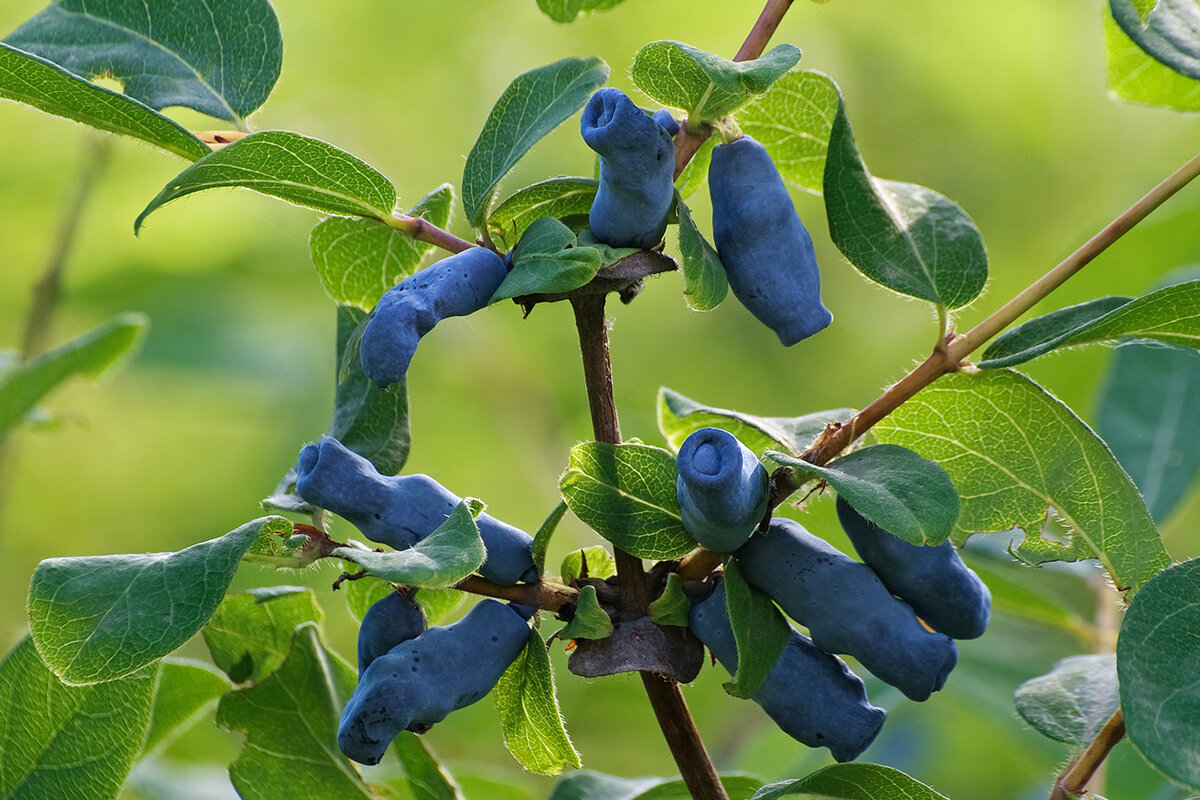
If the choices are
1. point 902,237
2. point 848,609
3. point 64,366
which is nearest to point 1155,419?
point 902,237

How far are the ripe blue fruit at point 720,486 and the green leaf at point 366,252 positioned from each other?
0.27 meters

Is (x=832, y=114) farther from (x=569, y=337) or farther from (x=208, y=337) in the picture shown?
(x=569, y=337)

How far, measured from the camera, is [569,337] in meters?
2.46

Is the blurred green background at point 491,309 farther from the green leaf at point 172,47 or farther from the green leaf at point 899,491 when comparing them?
the green leaf at point 899,491

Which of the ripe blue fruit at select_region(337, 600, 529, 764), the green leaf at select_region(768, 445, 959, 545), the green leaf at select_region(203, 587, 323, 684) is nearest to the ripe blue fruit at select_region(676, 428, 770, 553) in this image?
the green leaf at select_region(768, 445, 959, 545)

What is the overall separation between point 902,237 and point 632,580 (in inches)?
10.5

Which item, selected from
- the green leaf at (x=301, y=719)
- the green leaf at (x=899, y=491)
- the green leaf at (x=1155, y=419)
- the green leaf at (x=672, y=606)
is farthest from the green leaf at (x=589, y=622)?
the green leaf at (x=1155, y=419)

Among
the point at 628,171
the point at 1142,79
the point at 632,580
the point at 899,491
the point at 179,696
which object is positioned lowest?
the point at 179,696

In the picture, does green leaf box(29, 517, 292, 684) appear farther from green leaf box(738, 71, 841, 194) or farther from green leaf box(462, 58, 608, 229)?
green leaf box(738, 71, 841, 194)

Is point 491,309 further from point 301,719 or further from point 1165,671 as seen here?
point 1165,671

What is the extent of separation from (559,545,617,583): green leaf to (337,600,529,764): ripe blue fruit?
0.09 meters

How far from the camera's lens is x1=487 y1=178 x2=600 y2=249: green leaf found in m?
0.68

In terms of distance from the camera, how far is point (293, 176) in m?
0.69

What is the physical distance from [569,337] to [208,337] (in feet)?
2.37
